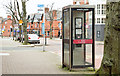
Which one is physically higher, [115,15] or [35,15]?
[35,15]

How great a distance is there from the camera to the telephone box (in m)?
9.19

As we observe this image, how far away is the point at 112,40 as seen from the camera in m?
7.16

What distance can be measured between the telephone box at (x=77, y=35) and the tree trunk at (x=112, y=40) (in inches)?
77.1

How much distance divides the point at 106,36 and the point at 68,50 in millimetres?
2301

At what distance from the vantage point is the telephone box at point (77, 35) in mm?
9188

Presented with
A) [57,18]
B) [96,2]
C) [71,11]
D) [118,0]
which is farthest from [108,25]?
[57,18]

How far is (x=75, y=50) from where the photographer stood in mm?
9500

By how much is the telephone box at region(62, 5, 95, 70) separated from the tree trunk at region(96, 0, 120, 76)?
6.42 feet

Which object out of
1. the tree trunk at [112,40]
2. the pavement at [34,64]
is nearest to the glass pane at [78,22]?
the pavement at [34,64]

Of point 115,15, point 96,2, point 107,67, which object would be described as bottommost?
point 107,67

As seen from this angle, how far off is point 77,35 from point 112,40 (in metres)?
2.72

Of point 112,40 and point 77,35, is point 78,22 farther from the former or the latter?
point 112,40

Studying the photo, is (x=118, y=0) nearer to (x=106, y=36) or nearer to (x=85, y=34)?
(x=106, y=36)

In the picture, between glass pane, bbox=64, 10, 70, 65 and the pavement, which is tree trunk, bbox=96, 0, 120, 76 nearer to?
the pavement
